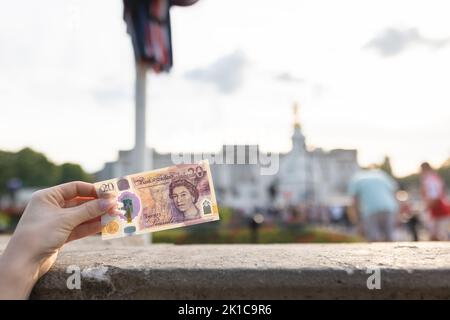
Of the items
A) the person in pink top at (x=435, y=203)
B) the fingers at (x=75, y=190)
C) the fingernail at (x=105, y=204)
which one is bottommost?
the person in pink top at (x=435, y=203)

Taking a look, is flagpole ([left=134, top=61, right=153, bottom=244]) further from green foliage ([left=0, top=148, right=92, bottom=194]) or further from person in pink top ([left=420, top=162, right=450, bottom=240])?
green foliage ([left=0, top=148, right=92, bottom=194])

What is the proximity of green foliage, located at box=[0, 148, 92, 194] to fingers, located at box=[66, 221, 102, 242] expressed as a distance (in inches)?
2034

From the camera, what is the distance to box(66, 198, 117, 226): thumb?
1.38 metres

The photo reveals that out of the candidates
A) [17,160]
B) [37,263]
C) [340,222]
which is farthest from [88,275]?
[17,160]

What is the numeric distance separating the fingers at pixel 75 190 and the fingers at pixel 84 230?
3.8 inches

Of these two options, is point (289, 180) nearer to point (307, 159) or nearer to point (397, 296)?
point (307, 159)

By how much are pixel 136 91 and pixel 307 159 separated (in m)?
40.9

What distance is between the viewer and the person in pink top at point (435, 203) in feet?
21.1

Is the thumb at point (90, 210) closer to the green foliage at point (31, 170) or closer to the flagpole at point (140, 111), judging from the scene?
the flagpole at point (140, 111)

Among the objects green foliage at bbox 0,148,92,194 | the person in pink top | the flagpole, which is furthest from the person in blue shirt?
green foliage at bbox 0,148,92,194

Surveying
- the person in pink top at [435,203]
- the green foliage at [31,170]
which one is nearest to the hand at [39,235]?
the person in pink top at [435,203]
